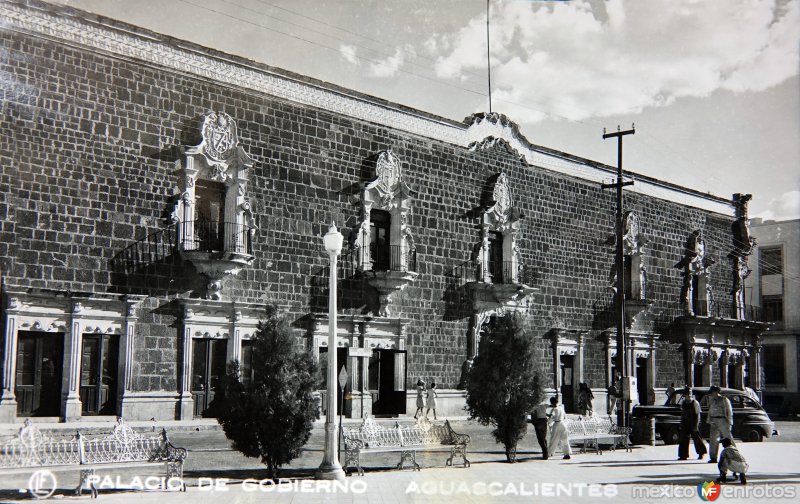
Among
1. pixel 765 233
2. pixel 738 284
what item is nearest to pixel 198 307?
pixel 738 284

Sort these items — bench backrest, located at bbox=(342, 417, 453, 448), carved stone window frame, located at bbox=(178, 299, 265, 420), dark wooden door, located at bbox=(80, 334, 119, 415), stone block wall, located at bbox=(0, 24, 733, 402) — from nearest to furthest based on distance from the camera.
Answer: bench backrest, located at bbox=(342, 417, 453, 448) → stone block wall, located at bbox=(0, 24, 733, 402) → dark wooden door, located at bbox=(80, 334, 119, 415) → carved stone window frame, located at bbox=(178, 299, 265, 420)

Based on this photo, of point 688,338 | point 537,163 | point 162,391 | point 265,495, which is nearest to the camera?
point 265,495

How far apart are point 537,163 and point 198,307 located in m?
14.0

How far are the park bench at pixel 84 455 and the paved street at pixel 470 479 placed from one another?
1.19 ft

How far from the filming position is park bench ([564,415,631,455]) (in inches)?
693

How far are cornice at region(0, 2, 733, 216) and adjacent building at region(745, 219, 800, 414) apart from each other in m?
16.8

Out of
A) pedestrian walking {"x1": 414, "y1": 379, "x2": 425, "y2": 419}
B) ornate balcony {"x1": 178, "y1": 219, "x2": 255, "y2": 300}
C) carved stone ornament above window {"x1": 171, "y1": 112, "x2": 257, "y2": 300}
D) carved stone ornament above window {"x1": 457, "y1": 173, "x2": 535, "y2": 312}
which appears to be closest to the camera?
ornate balcony {"x1": 178, "y1": 219, "x2": 255, "y2": 300}

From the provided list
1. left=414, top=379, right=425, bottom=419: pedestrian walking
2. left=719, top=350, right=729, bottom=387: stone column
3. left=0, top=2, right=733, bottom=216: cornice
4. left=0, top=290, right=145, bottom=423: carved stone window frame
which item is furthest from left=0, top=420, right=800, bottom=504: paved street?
left=719, top=350, right=729, bottom=387: stone column

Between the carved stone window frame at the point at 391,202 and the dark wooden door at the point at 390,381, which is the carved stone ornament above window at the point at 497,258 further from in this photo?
the dark wooden door at the point at 390,381

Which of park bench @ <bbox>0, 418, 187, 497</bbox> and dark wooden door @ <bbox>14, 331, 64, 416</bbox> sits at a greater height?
dark wooden door @ <bbox>14, 331, 64, 416</bbox>

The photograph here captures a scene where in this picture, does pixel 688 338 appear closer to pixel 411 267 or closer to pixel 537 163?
pixel 537 163

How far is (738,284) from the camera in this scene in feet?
121

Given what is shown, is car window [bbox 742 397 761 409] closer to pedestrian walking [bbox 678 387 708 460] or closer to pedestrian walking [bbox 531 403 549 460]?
pedestrian walking [bbox 678 387 708 460]

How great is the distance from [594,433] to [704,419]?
411 centimetres
